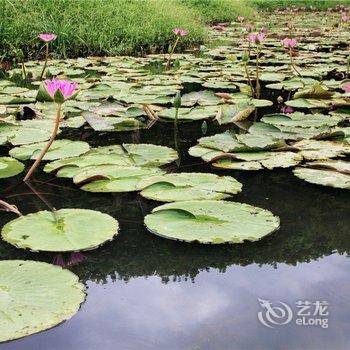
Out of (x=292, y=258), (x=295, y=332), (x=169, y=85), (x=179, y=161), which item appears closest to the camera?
(x=295, y=332)

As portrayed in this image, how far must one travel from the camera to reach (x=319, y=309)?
1085mm

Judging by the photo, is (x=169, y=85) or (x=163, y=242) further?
(x=169, y=85)

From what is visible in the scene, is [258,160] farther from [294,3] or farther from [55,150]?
[294,3]

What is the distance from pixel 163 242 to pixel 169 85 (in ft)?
8.57

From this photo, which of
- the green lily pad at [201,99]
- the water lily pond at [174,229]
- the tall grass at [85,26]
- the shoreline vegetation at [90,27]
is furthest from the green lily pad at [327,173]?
the tall grass at [85,26]

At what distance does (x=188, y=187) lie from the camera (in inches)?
67.7

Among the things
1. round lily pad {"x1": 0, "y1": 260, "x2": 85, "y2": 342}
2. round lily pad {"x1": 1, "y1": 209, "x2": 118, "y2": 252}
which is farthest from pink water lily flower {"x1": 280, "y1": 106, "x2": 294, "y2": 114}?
round lily pad {"x1": 0, "y1": 260, "x2": 85, "y2": 342}

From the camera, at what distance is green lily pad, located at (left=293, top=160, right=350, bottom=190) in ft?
5.75

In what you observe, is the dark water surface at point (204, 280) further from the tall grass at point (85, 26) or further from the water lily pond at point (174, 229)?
the tall grass at point (85, 26)

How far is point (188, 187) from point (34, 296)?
0.77 m

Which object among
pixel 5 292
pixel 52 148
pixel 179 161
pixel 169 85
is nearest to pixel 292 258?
pixel 5 292

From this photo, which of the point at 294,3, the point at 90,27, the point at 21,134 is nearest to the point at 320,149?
the point at 21,134

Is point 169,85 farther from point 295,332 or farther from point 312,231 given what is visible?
point 295,332

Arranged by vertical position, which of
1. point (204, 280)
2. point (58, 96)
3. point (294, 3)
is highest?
point (294, 3)
